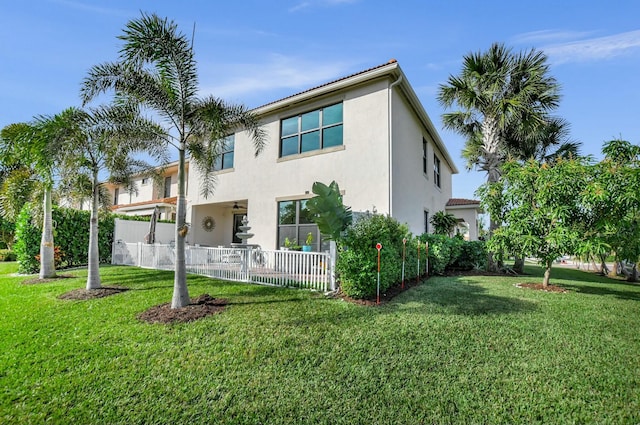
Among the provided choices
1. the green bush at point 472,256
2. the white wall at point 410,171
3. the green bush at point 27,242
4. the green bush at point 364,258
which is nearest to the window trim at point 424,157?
the white wall at point 410,171

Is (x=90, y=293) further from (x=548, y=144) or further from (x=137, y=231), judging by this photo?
(x=548, y=144)

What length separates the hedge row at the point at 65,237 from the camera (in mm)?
12430

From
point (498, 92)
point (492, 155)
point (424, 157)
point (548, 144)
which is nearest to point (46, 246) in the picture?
point (424, 157)

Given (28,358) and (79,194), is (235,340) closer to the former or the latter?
(28,358)

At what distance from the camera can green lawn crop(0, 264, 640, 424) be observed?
3.24 metres

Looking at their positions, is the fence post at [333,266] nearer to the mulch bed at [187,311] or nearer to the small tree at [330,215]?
the small tree at [330,215]

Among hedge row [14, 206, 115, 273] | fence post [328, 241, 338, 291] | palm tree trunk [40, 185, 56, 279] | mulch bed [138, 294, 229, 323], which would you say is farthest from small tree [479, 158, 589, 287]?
hedge row [14, 206, 115, 273]

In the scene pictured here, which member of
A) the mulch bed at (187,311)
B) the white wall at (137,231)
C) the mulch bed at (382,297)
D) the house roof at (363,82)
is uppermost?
the house roof at (363,82)

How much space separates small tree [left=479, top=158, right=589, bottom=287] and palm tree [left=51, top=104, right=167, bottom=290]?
37.0ft

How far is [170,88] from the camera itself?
23.6 feet

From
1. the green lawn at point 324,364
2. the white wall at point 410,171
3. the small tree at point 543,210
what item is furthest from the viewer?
the white wall at point 410,171

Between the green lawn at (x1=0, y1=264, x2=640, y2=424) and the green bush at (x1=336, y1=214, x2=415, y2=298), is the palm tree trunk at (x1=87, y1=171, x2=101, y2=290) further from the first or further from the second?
the green bush at (x1=336, y1=214, x2=415, y2=298)

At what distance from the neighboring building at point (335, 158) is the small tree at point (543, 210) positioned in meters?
3.72

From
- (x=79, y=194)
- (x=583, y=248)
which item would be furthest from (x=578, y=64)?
(x=79, y=194)
